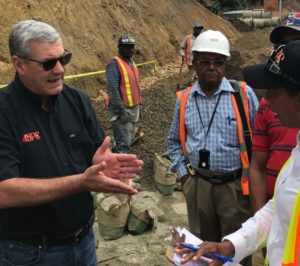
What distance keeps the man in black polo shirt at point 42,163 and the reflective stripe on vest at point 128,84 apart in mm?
4786

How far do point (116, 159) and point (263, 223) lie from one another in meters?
0.91

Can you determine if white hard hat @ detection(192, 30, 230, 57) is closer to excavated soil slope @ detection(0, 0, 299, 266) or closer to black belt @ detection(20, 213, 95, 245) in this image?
black belt @ detection(20, 213, 95, 245)

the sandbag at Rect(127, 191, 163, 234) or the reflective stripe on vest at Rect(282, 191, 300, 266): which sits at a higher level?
the reflective stripe on vest at Rect(282, 191, 300, 266)

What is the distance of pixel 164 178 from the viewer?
643cm

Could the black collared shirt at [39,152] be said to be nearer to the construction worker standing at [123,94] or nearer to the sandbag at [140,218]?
the sandbag at [140,218]

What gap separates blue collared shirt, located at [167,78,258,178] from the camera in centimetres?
358

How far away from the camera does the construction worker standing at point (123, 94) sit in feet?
24.1

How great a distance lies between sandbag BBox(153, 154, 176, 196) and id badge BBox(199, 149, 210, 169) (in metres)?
2.74

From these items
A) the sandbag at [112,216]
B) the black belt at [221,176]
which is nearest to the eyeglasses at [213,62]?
the black belt at [221,176]

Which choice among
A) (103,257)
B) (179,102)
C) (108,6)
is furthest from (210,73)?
(108,6)

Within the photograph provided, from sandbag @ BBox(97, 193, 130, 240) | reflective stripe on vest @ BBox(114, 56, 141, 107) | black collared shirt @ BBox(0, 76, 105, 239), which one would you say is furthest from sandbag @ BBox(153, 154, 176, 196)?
black collared shirt @ BBox(0, 76, 105, 239)

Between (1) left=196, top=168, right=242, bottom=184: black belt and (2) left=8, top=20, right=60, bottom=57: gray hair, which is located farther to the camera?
(1) left=196, top=168, right=242, bottom=184: black belt

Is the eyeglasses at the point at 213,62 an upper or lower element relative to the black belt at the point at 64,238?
upper

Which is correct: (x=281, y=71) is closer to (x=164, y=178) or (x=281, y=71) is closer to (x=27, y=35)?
(x=27, y=35)
